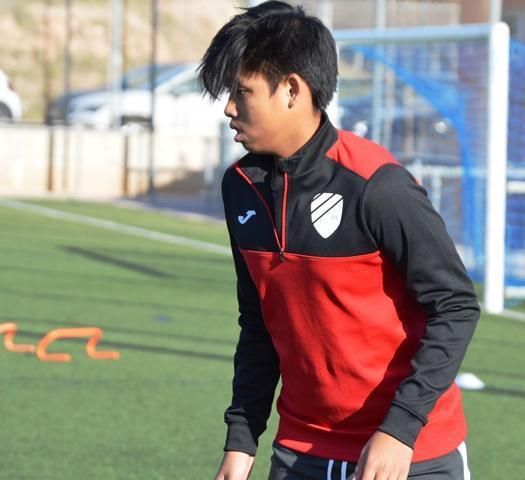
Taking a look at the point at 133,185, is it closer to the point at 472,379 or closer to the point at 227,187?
the point at 472,379

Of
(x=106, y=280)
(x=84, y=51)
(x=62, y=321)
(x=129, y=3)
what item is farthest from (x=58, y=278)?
(x=129, y=3)

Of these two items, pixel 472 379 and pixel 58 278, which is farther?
pixel 58 278

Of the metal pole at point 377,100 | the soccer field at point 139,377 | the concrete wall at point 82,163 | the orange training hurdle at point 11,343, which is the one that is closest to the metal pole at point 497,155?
the soccer field at point 139,377

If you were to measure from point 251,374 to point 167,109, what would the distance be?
26774mm

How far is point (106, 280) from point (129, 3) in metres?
41.7

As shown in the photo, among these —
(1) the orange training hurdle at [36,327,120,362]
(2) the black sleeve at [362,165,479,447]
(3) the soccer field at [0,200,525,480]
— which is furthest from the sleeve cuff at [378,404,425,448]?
(1) the orange training hurdle at [36,327,120,362]

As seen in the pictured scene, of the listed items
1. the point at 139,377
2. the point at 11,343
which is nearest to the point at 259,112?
the point at 139,377

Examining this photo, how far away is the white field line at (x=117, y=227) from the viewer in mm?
15961

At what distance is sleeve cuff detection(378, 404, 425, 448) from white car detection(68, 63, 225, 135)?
25656mm

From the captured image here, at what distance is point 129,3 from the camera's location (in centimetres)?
5269

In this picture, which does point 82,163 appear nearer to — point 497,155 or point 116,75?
point 116,75

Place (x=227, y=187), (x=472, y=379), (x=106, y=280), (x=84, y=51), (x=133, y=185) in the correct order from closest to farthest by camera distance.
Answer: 1. (x=227, y=187)
2. (x=472, y=379)
3. (x=106, y=280)
4. (x=133, y=185)
5. (x=84, y=51)

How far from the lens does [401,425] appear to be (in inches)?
110

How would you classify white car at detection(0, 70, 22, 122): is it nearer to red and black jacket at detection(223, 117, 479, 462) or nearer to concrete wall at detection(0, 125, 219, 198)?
red and black jacket at detection(223, 117, 479, 462)
